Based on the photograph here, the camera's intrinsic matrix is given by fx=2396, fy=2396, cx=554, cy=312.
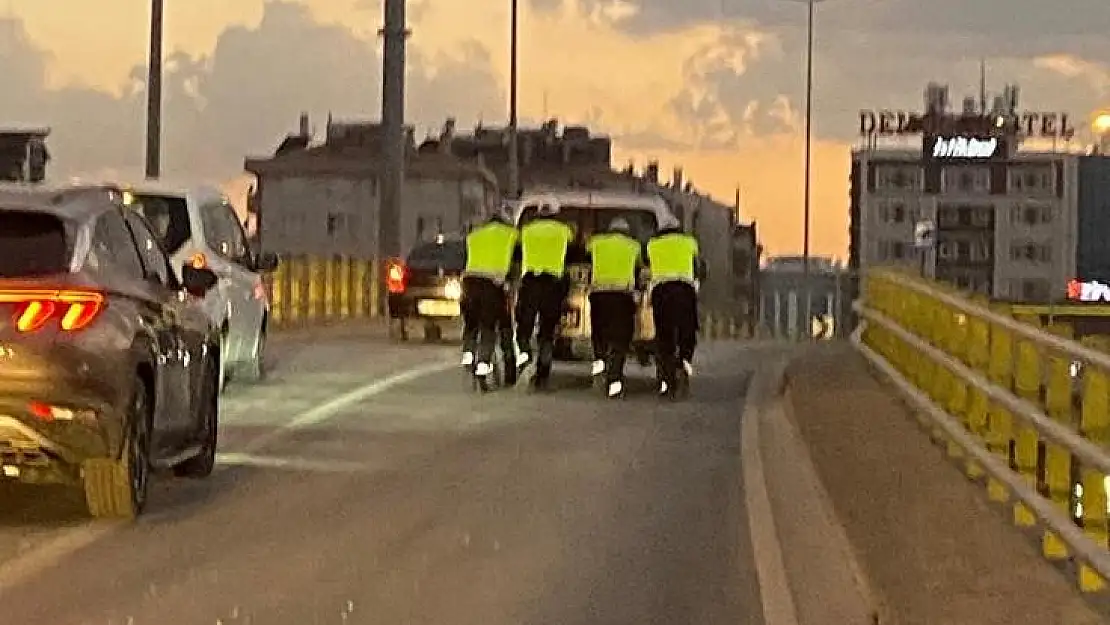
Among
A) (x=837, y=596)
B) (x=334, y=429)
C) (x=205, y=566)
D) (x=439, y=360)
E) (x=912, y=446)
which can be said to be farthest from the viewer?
(x=439, y=360)

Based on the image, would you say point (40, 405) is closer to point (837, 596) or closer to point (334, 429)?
point (837, 596)

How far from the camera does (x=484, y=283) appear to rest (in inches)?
883

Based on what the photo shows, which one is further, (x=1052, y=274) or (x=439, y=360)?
(x=1052, y=274)

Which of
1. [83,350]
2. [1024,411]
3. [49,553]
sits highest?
[83,350]

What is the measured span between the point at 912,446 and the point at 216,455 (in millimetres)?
4653

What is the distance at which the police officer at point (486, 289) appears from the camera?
2225 centimetres

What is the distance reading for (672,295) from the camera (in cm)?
2198

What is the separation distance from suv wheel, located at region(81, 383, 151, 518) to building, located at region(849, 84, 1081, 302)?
11520cm

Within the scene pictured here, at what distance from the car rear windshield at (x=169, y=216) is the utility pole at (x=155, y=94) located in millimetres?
14394

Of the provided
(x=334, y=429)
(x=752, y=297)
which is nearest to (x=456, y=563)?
(x=334, y=429)

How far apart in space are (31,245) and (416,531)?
2.43 m

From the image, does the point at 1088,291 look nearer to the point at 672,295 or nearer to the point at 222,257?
the point at 672,295

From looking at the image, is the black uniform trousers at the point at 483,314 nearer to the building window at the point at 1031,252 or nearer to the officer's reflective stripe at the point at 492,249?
the officer's reflective stripe at the point at 492,249

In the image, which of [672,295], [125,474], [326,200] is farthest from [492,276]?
[326,200]
